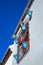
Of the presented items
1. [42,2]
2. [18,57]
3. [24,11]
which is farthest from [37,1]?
[18,57]

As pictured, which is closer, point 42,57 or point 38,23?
point 42,57

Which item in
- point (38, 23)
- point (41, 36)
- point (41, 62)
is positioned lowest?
point (41, 62)

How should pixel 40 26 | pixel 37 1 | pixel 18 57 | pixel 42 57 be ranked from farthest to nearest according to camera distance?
pixel 18 57 < pixel 37 1 < pixel 40 26 < pixel 42 57

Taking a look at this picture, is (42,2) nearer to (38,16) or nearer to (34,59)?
(38,16)

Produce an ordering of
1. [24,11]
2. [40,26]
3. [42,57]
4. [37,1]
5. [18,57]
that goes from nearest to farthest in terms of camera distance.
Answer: [42,57] → [40,26] → [37,1] → [24,11] → [18,57]

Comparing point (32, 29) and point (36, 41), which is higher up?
point (32, 29)

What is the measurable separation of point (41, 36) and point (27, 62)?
160 centimetres

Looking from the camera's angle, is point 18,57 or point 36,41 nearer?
point 36,41

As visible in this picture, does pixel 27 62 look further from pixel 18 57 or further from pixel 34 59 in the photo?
pixel 18 57

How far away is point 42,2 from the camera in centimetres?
748

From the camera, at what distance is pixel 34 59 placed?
736 cm

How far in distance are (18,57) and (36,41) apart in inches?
128

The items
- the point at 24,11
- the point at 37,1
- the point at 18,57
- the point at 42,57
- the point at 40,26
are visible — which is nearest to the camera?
the point at 42,57

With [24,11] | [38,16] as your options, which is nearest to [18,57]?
[24,11]
